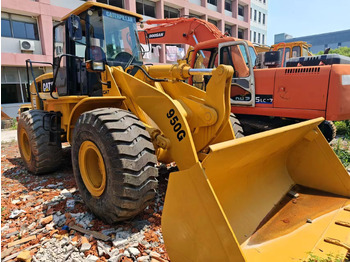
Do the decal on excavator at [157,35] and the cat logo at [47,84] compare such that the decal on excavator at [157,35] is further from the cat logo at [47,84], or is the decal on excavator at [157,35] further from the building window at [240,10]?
the building window at [240,10]

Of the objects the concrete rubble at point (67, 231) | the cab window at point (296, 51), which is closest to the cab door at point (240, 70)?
the concrete rubble at point (67, 231)

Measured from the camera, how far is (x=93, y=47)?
12.6ft

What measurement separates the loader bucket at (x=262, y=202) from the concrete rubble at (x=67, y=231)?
632 mm

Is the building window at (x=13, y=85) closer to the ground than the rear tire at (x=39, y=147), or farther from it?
farther from it

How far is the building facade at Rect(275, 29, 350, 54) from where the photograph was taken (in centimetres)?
6206

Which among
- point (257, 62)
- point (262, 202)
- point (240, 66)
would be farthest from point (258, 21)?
point (262, 202)

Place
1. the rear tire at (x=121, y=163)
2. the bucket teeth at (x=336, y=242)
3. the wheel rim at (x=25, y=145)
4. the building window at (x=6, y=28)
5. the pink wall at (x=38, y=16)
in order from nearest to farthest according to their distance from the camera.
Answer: the bucket teeth at (x=336, y=242) < the rear tire at (x=121, y=163) < the wheel rim at (x=25, y=145) < the pink wall at (x=38, y=16) < the building window at (x=6, y=28)

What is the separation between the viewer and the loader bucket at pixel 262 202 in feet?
6.29

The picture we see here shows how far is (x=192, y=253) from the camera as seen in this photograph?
1942 millimetres

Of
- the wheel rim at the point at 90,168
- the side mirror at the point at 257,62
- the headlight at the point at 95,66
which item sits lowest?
the wheel rim at the point at 90,168

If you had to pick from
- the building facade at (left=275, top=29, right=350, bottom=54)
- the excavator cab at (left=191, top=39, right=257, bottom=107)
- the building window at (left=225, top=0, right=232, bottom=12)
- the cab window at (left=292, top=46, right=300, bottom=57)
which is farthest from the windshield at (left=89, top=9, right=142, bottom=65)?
the building facade at (left=275, top=29, right=350, bottom=54)

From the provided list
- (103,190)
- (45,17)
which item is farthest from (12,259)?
(45,17)

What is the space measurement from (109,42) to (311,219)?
3.61 metres

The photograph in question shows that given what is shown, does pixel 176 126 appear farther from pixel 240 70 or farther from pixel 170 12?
pixel 170 12
